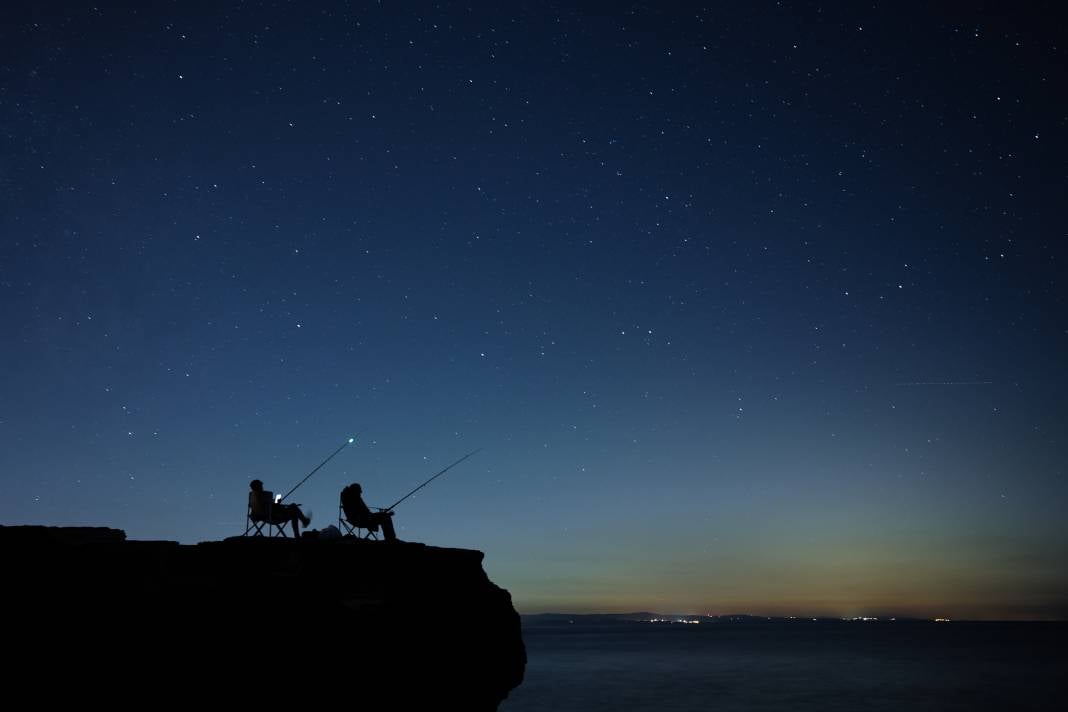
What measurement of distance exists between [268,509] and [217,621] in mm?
3472

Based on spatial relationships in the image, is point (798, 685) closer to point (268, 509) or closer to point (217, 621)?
point (268, 509)

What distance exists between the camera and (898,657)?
77.1m

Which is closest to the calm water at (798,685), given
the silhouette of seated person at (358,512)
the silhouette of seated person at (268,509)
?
the silhouette of seated person at (358,512)

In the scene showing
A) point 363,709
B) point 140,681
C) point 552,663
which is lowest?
point 552,663

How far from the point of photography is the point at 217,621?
12.3 meters

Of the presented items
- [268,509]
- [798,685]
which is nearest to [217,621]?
[268,509]

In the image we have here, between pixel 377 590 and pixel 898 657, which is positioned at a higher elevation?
pixel 377 590

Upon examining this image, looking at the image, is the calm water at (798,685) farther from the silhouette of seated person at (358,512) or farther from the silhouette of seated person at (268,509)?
the silhouette of seated person at (268,509)

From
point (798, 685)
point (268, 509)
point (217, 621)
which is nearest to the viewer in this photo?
point (217, 621)

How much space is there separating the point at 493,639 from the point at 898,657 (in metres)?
70.7

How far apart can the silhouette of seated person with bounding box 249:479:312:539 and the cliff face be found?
4.73 feet

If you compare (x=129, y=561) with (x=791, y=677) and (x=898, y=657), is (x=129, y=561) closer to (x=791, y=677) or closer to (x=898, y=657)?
(x=791, y=677)

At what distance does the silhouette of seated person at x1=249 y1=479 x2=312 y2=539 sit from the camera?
50.8 feet

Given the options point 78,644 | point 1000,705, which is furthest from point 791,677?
point 78,644
